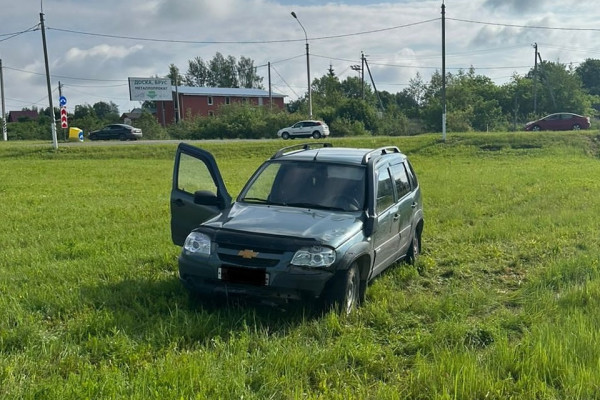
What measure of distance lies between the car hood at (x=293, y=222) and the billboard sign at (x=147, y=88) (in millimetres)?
59312

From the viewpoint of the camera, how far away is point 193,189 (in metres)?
6.16

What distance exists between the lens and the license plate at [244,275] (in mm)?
4656

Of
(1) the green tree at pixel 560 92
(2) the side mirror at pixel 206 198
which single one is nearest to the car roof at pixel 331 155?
(2) the side mirror at pixel 206 198

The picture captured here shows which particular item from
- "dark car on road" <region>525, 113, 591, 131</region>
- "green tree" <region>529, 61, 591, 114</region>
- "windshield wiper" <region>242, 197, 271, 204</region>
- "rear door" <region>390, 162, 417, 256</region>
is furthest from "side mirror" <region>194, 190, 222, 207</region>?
"green tree" <region>529, 61, 591, 114</region>

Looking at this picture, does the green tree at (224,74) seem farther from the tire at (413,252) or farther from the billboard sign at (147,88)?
the tire at (413,252)

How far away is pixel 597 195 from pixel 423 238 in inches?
259

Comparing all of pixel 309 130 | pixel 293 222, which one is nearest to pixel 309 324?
pixel 293 222

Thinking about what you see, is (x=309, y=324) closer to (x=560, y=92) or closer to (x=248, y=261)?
(x=248, y=261)

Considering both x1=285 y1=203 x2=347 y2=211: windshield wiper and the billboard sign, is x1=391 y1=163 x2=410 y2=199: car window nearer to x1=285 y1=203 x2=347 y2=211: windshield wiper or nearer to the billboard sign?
x1=285 y1=203 x2=347 y2=211: windshield wiper

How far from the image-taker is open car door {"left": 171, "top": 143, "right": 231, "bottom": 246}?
5.89m

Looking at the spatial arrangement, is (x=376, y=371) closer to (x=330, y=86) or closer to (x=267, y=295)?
(x=267, y=295)

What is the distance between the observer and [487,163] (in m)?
24.0

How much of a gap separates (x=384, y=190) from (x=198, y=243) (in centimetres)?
223

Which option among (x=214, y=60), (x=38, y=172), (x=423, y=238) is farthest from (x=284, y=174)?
(x=214, y=60)
